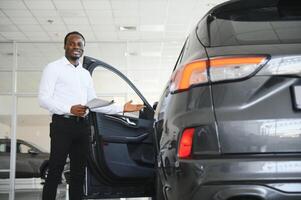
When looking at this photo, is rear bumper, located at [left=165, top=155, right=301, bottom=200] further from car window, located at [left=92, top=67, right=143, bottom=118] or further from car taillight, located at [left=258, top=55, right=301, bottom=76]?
car window, located at [left=92, top=67, right=143, bottom=118]

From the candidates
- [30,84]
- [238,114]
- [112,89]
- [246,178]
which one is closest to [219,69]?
[238,114]

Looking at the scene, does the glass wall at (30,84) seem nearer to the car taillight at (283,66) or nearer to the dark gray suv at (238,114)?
the dark gray suv at (238,114)

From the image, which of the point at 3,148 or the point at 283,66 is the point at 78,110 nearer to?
the point at 283,66

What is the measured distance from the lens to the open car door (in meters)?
3.02

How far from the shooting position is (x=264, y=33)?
1.63 metres

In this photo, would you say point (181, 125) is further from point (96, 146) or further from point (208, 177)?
point (96, 146)

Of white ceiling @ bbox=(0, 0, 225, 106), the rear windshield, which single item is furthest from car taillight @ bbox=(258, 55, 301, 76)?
white ceiling @ bbox=(0, 0, 225, 106)

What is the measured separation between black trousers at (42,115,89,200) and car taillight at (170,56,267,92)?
1.48 m

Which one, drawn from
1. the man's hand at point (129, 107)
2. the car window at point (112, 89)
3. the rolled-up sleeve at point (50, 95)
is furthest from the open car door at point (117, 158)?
the car window at point (112, 89)

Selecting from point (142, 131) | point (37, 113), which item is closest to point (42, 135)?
point (37, 113)

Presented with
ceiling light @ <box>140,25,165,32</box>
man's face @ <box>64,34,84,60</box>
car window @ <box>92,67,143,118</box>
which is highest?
ceiling light @ <box>140,25,165,32</box>

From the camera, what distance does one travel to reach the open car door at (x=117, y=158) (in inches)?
119

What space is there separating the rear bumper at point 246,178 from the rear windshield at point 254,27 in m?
0.46

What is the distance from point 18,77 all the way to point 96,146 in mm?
8028
